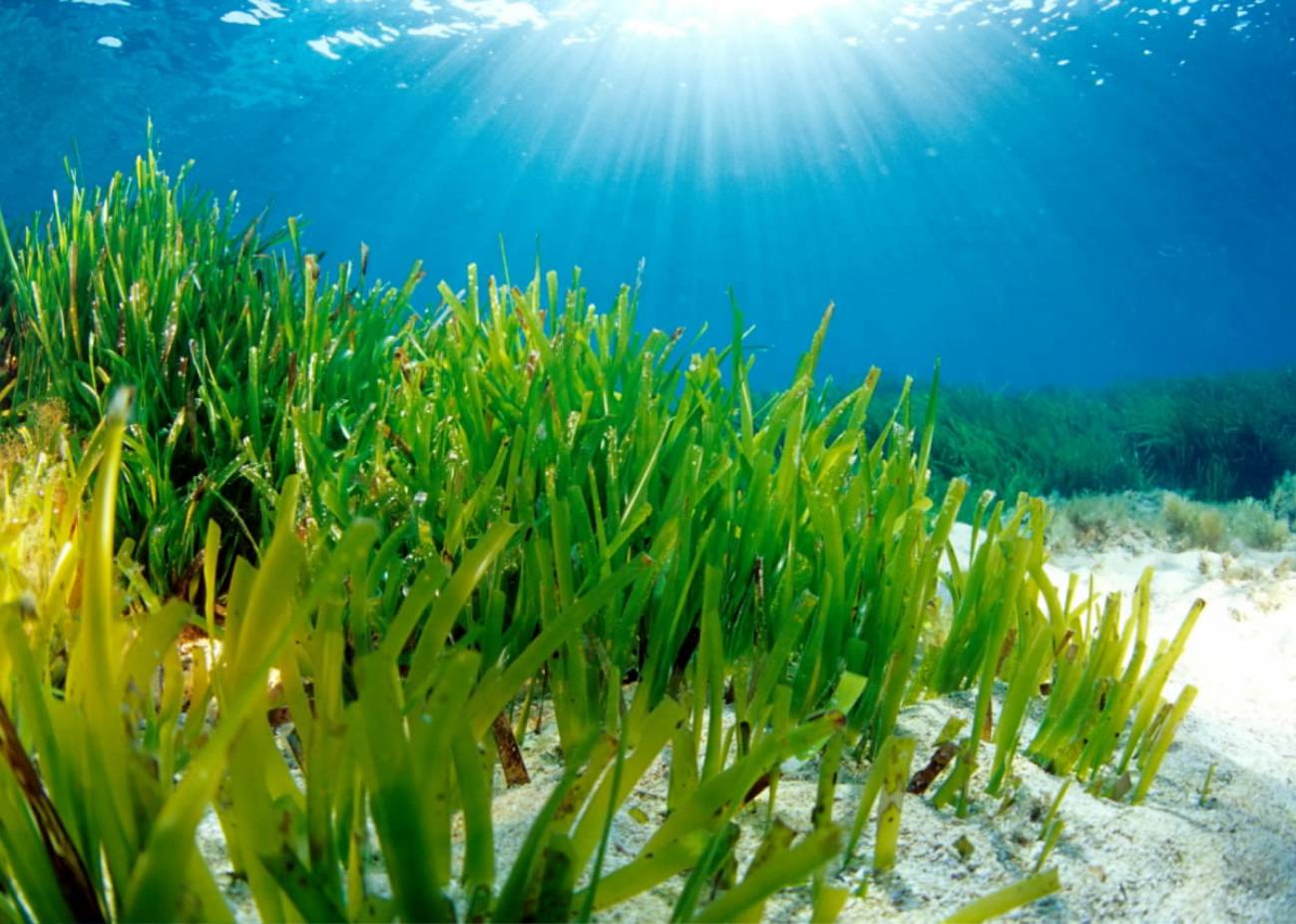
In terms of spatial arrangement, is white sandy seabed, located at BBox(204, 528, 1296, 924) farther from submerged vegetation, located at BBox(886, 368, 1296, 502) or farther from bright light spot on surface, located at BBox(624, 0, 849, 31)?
bright light spot on surface, located at BBox(624, 0, 849, 31)

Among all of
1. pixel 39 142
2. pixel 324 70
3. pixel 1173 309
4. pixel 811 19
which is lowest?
pixel 1173 309

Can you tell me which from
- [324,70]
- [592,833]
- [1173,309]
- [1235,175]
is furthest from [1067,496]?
[1173,309]

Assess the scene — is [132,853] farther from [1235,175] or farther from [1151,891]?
Answer: [1235,175]

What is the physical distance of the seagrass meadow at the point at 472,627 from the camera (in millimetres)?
801

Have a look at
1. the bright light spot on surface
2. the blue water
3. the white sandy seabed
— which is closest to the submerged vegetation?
the blue water

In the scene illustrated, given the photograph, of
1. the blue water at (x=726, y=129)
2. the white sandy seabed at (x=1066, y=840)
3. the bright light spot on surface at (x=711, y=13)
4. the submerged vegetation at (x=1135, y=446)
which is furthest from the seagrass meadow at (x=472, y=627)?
the bright light spot on surface at (x=711, y=13)

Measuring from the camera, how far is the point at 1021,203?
6519 cm

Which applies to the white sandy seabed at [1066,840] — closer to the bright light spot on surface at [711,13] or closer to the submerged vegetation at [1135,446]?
the submerged vegetation at [1135,446]

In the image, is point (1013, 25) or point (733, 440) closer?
point (733, 440)

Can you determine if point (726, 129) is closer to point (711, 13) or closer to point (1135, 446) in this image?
point (711, 13)

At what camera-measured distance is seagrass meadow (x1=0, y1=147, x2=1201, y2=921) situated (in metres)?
0.80

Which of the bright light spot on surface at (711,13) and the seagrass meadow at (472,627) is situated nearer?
the seagrass meadow at (472,627)

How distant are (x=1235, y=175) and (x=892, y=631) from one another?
5987 cm

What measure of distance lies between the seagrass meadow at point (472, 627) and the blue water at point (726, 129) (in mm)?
16633
